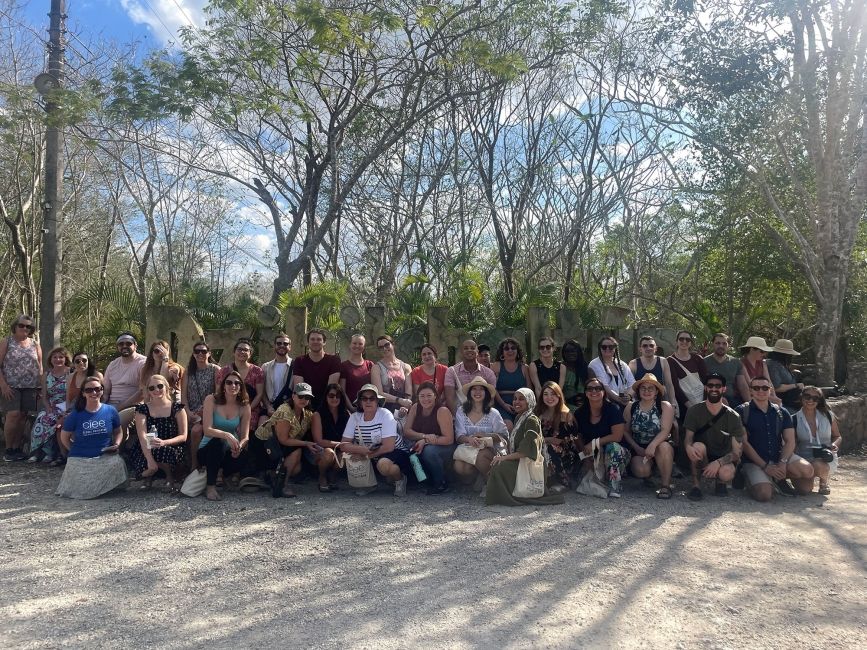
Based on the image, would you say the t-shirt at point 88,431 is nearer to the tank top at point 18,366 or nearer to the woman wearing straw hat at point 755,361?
the tank top at point 18,366

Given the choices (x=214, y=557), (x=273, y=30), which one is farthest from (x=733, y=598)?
(x=273, y=30)

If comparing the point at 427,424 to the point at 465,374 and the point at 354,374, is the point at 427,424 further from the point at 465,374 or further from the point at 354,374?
the point at 354,374

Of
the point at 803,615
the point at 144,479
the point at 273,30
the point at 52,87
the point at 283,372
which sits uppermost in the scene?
the point at 273,30

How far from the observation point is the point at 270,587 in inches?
153

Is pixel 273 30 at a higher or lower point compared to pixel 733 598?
higher

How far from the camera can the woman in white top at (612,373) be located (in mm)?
6902

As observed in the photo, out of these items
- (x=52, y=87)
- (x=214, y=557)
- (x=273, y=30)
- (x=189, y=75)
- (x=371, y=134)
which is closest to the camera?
(x=214, y=557)

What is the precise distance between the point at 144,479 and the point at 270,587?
2.87 meters

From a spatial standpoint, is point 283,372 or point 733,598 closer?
point 733,598

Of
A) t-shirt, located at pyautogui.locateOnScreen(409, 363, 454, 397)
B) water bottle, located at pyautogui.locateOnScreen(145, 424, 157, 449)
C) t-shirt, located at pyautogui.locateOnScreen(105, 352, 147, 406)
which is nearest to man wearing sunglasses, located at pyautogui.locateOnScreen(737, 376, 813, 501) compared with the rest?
t-shirt, located at pyautogui.locateOnScreen(409, 363, 454, 397)

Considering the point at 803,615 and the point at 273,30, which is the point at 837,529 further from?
the point at 273,30

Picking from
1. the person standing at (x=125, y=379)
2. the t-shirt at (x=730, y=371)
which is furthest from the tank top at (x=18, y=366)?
the t-shirt at (x=730, y=371)

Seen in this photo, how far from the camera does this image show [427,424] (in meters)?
6.45

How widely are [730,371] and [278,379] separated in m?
4.84
